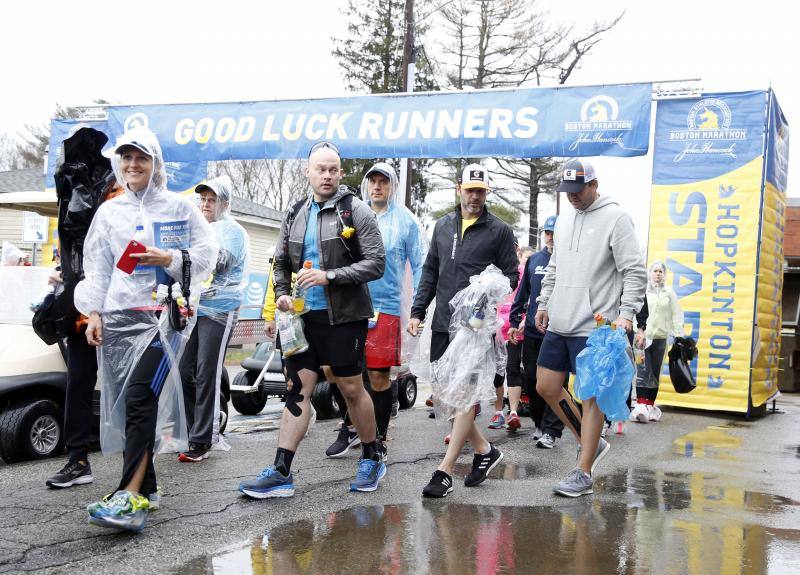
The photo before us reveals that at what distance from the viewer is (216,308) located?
6.15 meters

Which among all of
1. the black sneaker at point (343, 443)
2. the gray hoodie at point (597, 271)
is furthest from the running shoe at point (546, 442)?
the gray hoodie at point (597, 271)

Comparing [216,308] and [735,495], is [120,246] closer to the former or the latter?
[216,308]

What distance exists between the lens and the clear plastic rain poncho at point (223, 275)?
6141 millimetres

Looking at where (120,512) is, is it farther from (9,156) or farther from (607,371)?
(9,156)

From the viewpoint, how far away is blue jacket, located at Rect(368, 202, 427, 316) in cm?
628

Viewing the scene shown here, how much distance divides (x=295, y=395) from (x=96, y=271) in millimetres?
1309

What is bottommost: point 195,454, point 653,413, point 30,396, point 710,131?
point 653,413

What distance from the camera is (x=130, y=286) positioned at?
167 inches

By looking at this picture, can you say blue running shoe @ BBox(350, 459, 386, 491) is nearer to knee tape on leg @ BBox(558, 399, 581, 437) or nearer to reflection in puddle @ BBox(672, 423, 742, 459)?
knee tape on leg @ BBox(558, 399, 581, 437)

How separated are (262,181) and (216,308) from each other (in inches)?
1472

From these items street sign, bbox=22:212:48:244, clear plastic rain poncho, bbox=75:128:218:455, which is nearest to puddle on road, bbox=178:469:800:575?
clear plastic rain poncho, bbox=75:128:218:455

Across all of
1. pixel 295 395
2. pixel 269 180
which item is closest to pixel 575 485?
pixel 295 395

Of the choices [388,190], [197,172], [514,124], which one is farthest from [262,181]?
[388,190]

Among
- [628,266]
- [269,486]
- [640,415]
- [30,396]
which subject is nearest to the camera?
[269,486]
